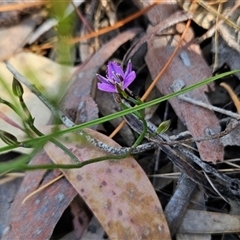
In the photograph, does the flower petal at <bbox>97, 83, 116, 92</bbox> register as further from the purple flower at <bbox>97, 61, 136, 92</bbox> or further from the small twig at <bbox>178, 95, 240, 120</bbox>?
the small twig at <bbox>178, 95, 240, 120</bbox>

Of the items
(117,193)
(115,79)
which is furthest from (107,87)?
(117,193)

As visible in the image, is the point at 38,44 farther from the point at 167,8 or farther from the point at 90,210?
the point at 90,210


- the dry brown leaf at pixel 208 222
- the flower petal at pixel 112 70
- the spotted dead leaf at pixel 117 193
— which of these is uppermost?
the flower petal at pixel 112 70

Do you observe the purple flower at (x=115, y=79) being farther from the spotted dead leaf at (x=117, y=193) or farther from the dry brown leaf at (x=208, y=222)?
the dry brown leaf at (x=208, y=222)

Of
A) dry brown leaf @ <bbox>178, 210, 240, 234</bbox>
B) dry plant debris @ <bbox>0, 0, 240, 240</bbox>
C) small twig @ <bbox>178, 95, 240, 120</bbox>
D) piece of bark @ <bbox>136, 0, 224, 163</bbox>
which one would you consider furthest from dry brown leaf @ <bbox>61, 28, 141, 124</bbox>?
dry brown leaf @ <bbox>178, 210, 240, 234</bbox>

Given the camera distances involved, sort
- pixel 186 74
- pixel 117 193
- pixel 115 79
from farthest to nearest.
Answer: pixel 186 74, pixel 117 193, pixel 115 79

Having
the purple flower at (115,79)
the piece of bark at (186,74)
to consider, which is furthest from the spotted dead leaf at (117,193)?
the purple flower at (115,79)

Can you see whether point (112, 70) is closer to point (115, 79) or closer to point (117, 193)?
point (115, 79)

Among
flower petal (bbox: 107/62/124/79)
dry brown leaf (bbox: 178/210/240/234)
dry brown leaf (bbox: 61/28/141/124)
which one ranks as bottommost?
dry brown leaf (bbox: 178/210/240/234)
